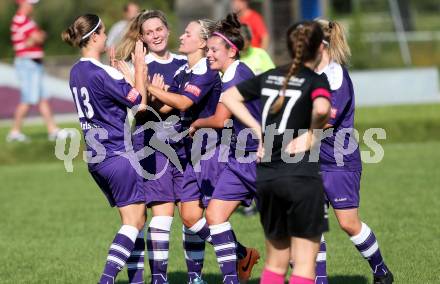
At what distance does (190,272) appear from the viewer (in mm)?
6992

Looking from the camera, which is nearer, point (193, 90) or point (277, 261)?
point (277, 261)

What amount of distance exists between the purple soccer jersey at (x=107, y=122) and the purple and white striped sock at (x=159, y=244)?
1.51 feet

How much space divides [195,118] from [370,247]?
1510 millimetres

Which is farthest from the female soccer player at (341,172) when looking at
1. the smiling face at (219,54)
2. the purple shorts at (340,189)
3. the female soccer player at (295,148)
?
the female soccer player at (295,148)

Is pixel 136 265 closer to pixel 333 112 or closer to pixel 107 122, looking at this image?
pixel 107 122

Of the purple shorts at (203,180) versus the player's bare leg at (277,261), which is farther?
the purple shorts at (203,180)

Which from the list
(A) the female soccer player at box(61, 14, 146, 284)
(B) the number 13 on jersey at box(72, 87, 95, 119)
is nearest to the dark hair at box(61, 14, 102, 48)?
(A) the female soccer player at box(61, 14, 146, 284)

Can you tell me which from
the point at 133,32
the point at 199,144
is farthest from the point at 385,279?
the point at 133,32

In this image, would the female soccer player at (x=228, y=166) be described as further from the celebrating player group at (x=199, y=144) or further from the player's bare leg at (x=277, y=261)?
the player's bare leg at (x=277, y=261)

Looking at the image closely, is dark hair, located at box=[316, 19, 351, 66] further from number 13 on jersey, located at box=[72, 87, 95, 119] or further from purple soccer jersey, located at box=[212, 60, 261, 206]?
number 13 on jersey, located at box=[72, 87, 95, 119]

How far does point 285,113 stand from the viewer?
5.20 metres

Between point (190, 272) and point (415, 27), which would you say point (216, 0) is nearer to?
point (415, 27)

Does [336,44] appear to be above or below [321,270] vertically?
above

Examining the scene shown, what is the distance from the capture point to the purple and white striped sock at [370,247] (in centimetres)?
658
